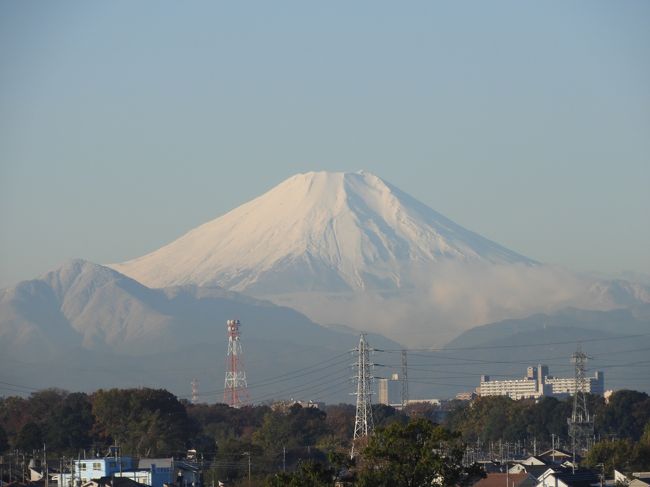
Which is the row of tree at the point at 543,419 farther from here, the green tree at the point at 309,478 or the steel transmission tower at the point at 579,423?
the green tree at the point at 309,478

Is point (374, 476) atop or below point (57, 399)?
below

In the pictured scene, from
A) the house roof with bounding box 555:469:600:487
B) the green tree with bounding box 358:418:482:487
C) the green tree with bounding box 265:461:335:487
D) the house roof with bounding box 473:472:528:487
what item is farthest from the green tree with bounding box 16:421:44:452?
the green tree with bounding box 265:461:335:487

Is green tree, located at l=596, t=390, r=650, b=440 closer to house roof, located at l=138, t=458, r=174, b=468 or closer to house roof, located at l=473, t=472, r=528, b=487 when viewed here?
house roof, located at l=138, t=458, r=174, b=468

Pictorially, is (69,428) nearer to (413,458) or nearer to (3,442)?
(3,442)

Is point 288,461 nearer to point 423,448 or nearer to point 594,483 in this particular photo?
point 594,483

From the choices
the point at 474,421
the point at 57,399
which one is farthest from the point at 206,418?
the point at 474,421

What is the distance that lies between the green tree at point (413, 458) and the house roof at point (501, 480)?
454 inches

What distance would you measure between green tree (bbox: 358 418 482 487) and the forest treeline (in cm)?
1767

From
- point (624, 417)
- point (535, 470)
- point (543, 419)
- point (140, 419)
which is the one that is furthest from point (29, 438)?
point (624, 417)

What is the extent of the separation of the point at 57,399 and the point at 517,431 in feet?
84.0

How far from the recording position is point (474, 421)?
95000mm

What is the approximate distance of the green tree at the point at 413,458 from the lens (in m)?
35.0

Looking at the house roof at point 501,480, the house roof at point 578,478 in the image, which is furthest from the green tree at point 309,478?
the house roof at point 578,478

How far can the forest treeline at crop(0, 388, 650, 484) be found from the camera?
224 ft
